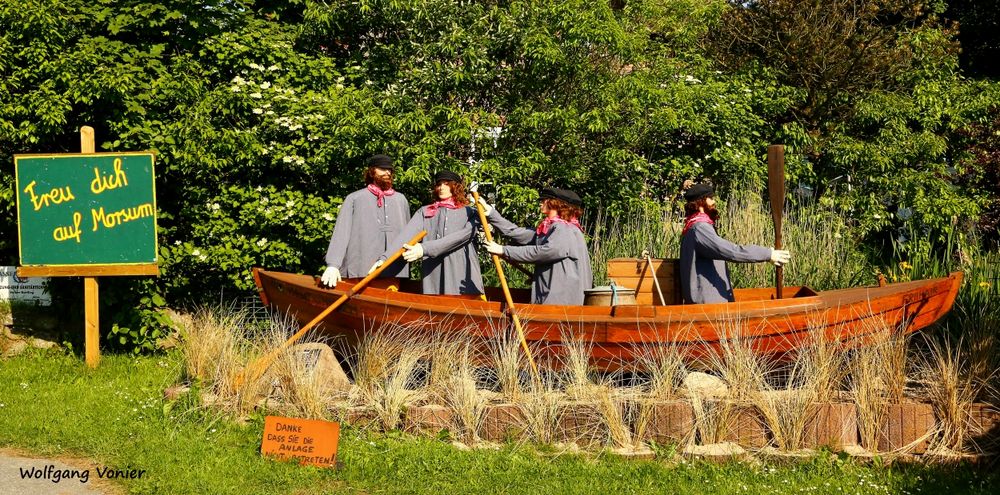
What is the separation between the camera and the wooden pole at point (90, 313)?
9.20m

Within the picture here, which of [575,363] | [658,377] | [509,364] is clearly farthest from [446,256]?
→ [658,377]

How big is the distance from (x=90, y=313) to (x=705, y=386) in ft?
18.3

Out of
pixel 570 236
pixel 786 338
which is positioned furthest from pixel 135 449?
pixel 786 338

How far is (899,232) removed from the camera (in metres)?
13.1

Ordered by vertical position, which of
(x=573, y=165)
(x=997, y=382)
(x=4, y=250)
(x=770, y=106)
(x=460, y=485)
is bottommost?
(x=460, y=485)

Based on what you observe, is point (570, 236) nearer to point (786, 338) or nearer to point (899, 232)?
point (786, 338)

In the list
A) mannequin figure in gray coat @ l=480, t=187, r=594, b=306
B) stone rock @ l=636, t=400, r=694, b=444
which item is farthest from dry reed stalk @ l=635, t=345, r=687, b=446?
mannequin figure in gray coat @ l=480, t=187, r=594, b=306

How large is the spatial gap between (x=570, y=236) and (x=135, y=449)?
11.6 ft

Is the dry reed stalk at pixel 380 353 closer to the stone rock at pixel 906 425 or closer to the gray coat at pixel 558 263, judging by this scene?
the gray coat at pixel 558 263

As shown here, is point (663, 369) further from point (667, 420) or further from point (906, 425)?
point (906, 425)

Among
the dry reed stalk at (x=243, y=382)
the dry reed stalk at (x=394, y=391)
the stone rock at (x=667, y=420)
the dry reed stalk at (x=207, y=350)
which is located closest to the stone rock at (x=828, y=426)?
the stone rock at (x=667, y=420)

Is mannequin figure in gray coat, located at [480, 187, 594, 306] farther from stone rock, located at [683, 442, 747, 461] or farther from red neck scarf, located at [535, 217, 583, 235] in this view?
stone rock, located at [683, 442, 747, 461]

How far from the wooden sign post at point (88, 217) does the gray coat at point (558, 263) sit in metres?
3.56

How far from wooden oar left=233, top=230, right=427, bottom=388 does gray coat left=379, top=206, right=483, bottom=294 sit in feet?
0.67
